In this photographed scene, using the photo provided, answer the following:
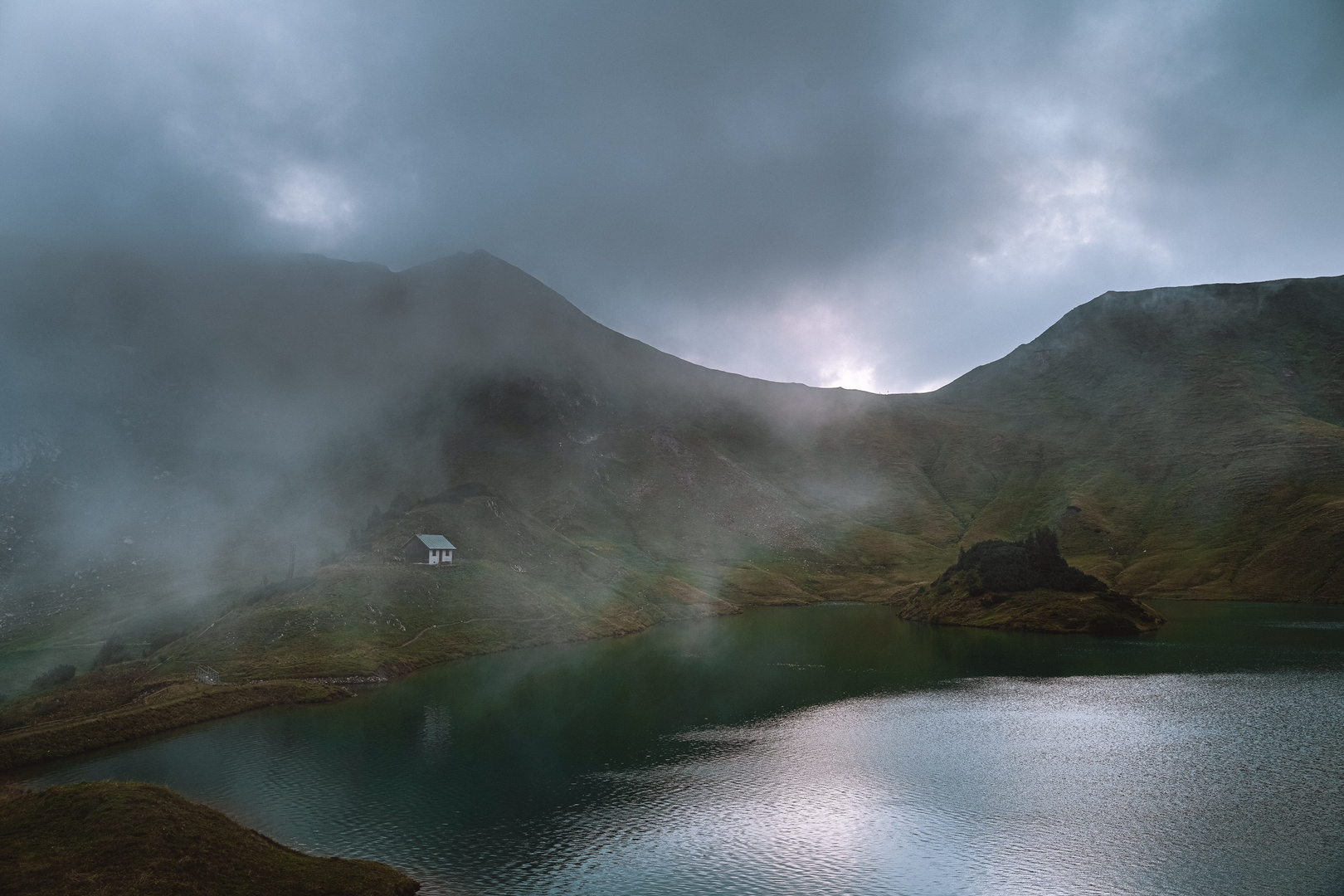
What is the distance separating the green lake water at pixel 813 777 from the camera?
4131 cm

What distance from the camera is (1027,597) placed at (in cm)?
16312

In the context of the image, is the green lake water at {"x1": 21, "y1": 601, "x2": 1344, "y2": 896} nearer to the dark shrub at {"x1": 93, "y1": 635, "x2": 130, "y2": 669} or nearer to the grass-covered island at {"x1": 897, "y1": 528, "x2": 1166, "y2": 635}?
the grass-covered island at {"x1": 897, "y1": 528, "x2": 1166, "y2": 635}

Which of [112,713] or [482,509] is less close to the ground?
[482,509]

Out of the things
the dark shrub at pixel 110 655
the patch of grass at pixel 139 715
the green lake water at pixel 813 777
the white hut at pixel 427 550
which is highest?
the white hut at pixel 427 550

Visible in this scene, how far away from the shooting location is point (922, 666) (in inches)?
4432

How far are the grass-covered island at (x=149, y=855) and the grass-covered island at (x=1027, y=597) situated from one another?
14853cm

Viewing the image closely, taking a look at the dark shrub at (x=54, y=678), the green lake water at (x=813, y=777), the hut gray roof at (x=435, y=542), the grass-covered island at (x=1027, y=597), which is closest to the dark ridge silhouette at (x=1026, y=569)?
the grass-covered island at (x=1027, y=597)

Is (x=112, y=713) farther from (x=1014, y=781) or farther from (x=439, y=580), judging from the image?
(x=1014, y=781)

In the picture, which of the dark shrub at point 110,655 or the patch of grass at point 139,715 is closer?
the patch of grass at point 139,715

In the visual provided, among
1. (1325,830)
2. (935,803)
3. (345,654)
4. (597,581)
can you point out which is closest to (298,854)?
(935,803)

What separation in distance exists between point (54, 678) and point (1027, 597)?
175684 mm

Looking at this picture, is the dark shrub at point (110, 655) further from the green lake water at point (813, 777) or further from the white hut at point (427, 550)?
the white hut at point (427, 550)

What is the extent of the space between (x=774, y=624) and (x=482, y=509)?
79.8m

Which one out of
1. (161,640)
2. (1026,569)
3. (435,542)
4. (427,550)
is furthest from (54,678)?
(1026,569)
